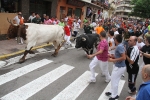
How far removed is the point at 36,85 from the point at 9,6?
29.2ft

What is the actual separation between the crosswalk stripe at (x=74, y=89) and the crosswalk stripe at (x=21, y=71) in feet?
5.99

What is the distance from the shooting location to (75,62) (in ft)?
29.3

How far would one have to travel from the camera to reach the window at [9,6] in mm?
12578

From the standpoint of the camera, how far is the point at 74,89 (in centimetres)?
607

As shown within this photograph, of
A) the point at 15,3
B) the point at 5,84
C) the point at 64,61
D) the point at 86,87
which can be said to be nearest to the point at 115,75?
the point at 86,87

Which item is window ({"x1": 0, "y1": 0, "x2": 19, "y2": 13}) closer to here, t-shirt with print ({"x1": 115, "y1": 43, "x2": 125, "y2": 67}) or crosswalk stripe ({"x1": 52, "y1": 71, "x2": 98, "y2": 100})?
crosswalk stripe ({"x1": 52, "y1": 71, "x2": 98, "y2": 100})

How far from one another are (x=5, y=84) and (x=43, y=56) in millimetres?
3522

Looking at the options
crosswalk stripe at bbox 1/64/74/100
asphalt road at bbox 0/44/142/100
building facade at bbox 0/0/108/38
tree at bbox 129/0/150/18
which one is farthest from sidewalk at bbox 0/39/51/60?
tree at bbox 129/0/150/18

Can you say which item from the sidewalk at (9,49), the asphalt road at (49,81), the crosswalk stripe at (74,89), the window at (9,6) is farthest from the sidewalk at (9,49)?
the crosswalk stripe at (74,89)

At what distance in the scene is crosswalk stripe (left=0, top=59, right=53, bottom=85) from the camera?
6.26 m

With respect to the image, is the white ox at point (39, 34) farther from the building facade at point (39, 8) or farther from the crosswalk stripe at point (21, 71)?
the building facade at point (39, 8)

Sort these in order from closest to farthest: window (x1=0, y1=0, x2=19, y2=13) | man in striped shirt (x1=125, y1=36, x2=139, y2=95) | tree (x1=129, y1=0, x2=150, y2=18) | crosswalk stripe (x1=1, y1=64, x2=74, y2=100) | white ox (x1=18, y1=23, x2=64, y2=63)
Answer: crosswalk stripe (x1=1, y1=64, x2=74, y2=100)
man in striped shirt (x1=125, y1=36, x2=139, y2=95)
white ox (x1=18, y1=23, x2=64, y2=63)
window (x1=0, y1=0, x2=19, y2=13)
tree (x1=129, y1=0, x2=150, y2=18)

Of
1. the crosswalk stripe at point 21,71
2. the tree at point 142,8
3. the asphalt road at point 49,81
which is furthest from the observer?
the tree at point 142,8

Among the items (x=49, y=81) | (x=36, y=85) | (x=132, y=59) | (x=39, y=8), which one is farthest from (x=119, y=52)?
(x=39, y=8)
